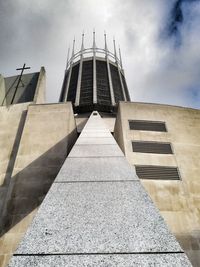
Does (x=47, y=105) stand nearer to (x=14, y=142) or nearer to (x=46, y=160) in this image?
(x=14, y=142)

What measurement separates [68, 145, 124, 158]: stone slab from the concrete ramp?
1.16 metres

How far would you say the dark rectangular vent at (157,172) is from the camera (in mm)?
11812

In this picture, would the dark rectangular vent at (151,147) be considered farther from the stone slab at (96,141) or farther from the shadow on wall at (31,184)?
the stone slab at (96,141)

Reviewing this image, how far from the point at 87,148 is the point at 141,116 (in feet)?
32.9

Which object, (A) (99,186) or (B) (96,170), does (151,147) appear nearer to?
(B) (96,170)

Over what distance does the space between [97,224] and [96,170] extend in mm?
1605

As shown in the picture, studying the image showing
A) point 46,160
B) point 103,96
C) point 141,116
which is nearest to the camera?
point 46,160

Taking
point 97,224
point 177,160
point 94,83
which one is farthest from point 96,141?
point 94,83

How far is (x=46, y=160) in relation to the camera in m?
12.0

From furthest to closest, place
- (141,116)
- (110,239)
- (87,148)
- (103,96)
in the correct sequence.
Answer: (103,96), (141,116), (87,148), (110,239)

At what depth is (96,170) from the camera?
409 centimetres

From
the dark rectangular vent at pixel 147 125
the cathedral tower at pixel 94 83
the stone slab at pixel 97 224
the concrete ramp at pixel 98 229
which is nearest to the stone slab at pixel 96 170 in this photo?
the concrete ramp at pixel 98 229

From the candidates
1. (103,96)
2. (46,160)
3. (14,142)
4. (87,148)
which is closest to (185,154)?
(46,160)

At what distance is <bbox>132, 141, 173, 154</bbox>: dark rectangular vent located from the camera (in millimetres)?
13031
